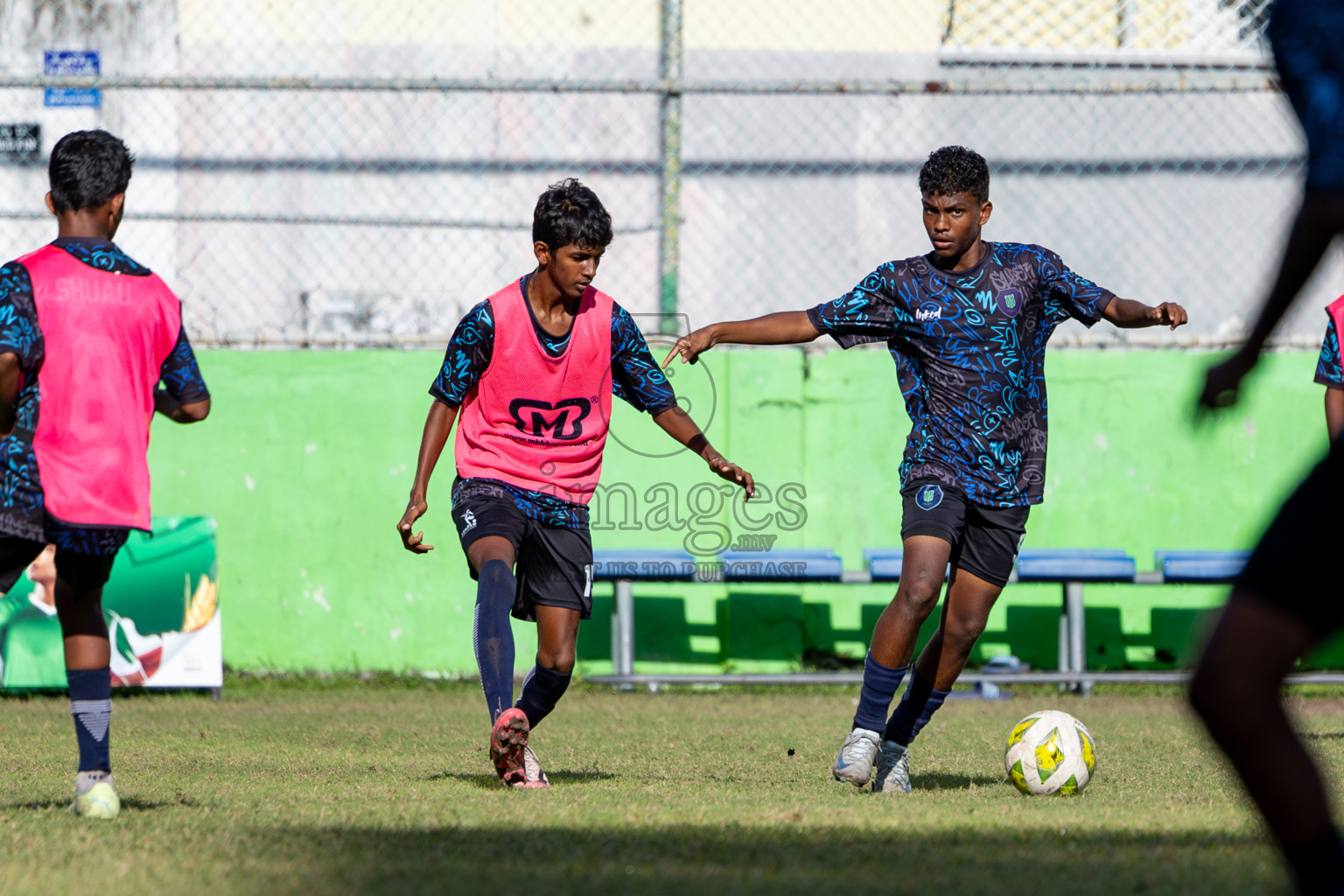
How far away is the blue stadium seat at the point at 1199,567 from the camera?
8.45 meters

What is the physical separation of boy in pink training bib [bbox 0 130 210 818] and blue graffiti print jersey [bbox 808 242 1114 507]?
2.26m

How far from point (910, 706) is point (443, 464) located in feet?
15.0

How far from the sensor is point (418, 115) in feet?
32.7

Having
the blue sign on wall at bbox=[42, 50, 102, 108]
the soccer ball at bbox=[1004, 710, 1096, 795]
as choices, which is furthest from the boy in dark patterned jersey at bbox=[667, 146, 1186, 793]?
the blue sign on wall at bbox=[42, 50, 102, 108]

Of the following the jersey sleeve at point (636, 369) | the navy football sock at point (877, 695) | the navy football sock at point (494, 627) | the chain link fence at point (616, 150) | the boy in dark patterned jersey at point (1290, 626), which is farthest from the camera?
the chain link fence at point (616, 150)

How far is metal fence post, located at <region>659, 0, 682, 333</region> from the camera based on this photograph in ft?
29.6

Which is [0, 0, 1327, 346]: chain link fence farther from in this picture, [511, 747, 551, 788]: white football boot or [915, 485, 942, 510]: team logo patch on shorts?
[511, 747, 551, 788]: white football boot

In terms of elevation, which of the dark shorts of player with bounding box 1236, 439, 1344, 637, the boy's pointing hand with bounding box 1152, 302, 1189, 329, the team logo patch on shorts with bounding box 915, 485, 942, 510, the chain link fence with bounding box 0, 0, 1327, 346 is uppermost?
the chain link fence with bounding box 0, 0, 1327, 346

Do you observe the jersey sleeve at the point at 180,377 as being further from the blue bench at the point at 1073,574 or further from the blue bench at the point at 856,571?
the blue bench at the point at 1073,574

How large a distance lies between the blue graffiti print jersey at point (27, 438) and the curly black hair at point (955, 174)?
2538 mm

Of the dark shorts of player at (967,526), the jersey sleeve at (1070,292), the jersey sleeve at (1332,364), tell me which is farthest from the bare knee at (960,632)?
the jersey sleeve at (1332,364)

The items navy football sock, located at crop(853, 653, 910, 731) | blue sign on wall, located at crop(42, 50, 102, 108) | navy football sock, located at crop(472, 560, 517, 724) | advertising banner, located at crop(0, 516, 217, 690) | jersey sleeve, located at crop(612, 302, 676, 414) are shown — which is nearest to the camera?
navy football sock, located at crop(472, 560, 517, 724)

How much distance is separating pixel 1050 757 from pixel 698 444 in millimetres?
1572

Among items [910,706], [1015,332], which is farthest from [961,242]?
→ [910,706]
